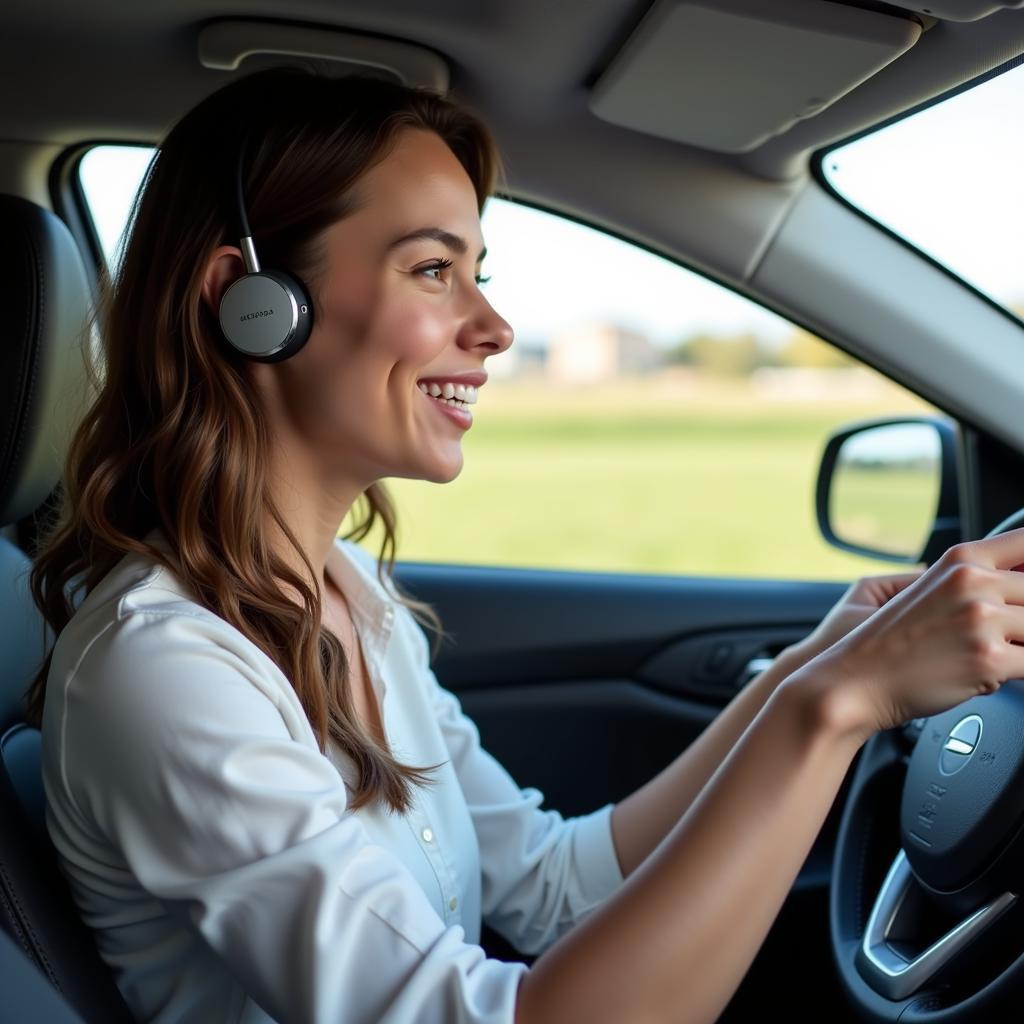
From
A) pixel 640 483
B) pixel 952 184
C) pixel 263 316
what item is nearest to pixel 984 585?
pixel 263 316

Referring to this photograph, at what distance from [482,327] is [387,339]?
0.15 m

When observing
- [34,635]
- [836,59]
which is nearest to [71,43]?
[34,635]

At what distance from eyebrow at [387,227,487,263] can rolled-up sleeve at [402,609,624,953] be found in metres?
0.65

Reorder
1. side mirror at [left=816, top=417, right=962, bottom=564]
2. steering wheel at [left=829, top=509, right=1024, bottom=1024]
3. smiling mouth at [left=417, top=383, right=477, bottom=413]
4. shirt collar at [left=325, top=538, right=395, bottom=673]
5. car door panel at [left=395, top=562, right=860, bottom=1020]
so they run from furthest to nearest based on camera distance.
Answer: car door panel at [left=395, top=562, right=860, bottom=1020]
side mirror at [left=816, top=417, right=962, bottom=564]
shirt collar at [left=325, top=538, right=395, bottom=673]
smiling mouth at [left=417, top=383, right=477, bottom=413]
steering wheel at [left=829, top=509, right=1024, bottom=1024]

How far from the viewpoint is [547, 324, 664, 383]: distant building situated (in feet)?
53.5

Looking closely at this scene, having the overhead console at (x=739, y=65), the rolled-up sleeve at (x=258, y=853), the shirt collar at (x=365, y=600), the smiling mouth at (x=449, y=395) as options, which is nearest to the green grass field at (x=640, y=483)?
the shirt collar at (x=365, y=600)

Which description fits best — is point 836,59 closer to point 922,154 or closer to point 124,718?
point 922,154

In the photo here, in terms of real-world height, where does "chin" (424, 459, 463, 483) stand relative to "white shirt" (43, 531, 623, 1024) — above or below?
above

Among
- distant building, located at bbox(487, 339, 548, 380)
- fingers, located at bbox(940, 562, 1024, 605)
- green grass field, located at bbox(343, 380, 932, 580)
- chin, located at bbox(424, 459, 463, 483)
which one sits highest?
distant building, located at bbox(487, 339, 548, 380)

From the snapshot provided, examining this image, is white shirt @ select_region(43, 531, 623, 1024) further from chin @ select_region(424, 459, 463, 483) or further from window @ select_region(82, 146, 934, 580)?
window @ select_region(82, 146, 934, 580)

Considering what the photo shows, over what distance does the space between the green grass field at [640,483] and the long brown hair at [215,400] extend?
15.9ft

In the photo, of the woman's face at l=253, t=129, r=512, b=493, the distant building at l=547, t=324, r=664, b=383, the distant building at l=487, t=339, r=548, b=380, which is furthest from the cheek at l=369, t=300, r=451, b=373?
the distant building at l=547, t=324, r=664, b=383

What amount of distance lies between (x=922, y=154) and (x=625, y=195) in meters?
0.47

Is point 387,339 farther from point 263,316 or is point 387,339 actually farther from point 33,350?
point 33,350
